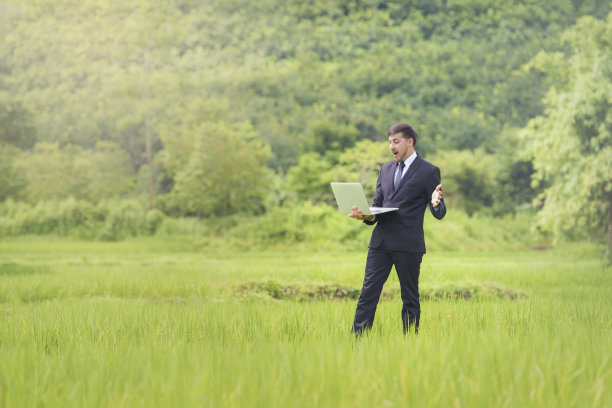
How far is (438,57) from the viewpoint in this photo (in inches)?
1209

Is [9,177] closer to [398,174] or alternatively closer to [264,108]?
[264,108]

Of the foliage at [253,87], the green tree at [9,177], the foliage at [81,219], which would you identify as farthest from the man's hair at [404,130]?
the green tree at [9,177]

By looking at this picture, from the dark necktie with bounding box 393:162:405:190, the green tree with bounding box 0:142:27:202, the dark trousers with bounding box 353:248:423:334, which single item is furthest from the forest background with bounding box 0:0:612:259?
the dark trousers with bounding box 353:248:423:334

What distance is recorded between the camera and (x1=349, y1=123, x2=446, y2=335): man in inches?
189

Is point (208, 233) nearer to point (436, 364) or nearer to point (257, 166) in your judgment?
point (257, 166)

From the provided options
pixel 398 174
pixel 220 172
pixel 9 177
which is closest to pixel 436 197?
pixel 398 174

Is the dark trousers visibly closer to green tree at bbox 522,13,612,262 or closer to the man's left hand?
the man's left hand

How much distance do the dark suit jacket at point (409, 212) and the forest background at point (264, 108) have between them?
44.6 feet

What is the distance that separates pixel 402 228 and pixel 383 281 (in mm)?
470

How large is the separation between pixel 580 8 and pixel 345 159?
656 inches

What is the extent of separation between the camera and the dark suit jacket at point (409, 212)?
481cm

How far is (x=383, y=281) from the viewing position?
16.1 feet

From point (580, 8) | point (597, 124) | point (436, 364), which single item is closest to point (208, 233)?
point (597, 124)

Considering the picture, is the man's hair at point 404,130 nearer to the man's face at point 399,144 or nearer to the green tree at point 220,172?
the man's face at point 399,144
